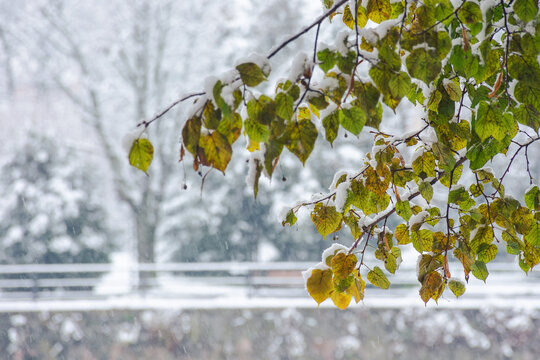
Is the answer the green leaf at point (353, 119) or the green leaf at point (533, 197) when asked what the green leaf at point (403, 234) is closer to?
the green leaf at point (533, 197)

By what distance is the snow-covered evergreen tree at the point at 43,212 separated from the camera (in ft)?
30.0

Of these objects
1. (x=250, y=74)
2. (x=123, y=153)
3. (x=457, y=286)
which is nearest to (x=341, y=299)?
(x=457, y=286)

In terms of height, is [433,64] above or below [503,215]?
above

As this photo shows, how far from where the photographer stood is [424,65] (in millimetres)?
903

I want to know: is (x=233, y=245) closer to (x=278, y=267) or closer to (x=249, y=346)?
(x=278, y=267)

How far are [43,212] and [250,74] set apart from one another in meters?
9.20

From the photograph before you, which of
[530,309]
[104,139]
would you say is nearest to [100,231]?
[104,139]

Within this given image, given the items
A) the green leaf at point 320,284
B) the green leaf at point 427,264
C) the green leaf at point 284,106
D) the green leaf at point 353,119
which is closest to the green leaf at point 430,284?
the green leaf at point 427,264

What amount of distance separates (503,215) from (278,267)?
6.89 meters

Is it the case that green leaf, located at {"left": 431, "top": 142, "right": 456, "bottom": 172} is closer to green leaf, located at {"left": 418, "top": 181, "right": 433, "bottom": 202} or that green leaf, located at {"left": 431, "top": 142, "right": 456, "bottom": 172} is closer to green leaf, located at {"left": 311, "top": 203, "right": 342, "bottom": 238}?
green leaf, located at {"left": 418, "top": 181, "right": 433, "bottom": 202}

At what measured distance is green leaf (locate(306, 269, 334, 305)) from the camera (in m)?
1.22

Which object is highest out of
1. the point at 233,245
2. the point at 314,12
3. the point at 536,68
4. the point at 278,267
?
the point at 314,12

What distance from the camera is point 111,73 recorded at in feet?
30.9

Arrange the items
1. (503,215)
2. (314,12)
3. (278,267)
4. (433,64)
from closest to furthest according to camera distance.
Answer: (433,64) < (503,215) < (278,267) < (314,12)
